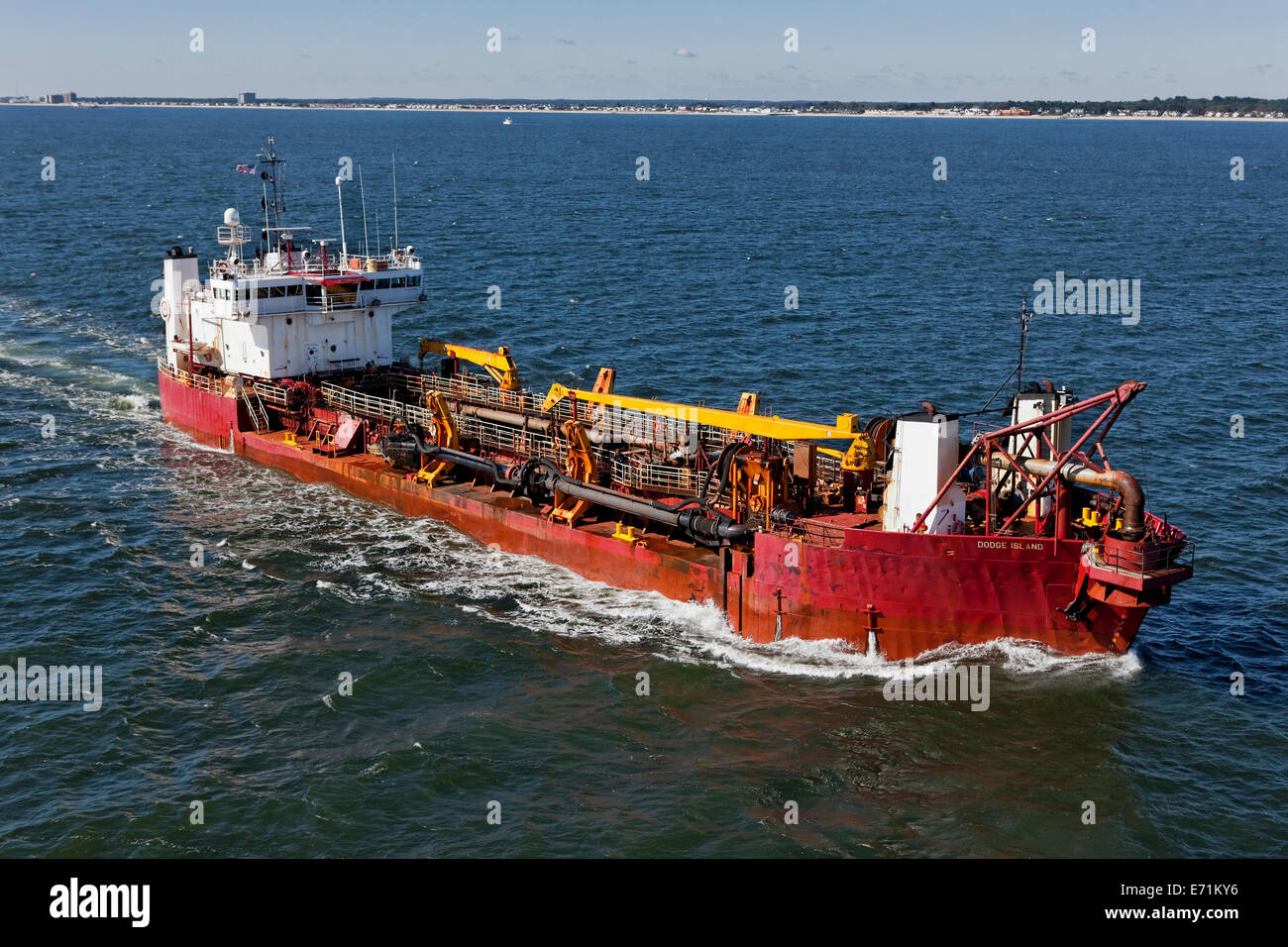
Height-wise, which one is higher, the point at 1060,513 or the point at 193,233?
the point at 193,233

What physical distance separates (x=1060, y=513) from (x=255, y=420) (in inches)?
1181

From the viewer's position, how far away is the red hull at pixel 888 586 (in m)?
28.0

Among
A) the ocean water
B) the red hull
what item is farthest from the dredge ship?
the ocean water

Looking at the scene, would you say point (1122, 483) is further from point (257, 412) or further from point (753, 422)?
point (257, 412)

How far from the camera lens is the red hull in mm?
28000

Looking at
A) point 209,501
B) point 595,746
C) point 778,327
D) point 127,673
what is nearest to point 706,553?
point 595,746

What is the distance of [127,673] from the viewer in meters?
29.9

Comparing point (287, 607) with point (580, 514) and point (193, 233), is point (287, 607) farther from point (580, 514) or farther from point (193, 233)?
point (193, 233)

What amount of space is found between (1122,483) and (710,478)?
34.8ft

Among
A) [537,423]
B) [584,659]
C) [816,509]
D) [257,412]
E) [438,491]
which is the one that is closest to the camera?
[584,659]

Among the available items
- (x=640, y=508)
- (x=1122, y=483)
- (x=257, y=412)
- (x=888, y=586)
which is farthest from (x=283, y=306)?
(x=1122, y=483)

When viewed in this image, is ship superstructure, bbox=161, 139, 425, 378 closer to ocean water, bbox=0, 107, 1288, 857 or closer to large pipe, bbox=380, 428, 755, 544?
ocean water, bbox=0, 107, 1288, 857

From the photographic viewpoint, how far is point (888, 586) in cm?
2908

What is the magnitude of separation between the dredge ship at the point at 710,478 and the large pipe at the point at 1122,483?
0.05 meters
